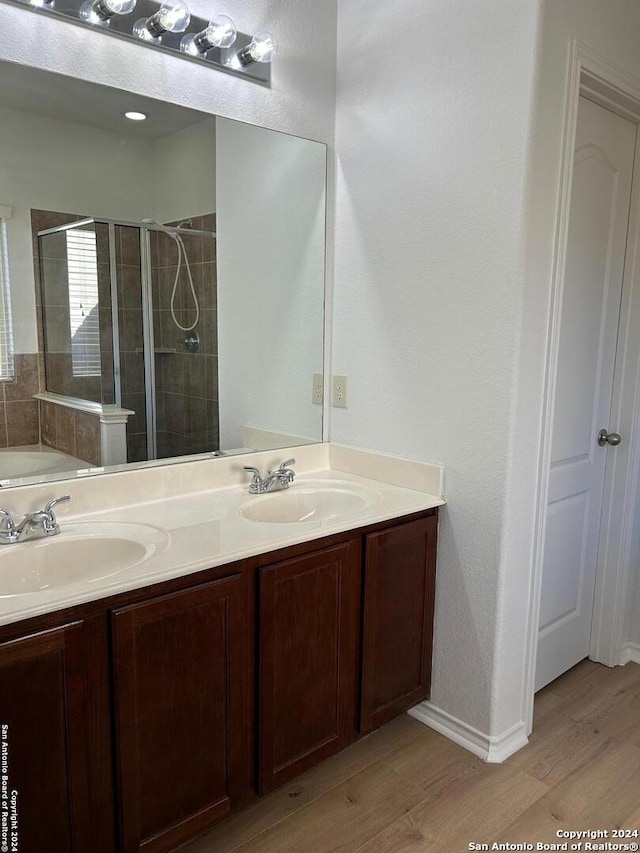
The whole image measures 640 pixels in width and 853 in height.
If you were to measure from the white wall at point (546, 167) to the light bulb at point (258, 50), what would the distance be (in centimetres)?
82

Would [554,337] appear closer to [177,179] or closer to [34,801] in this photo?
[177,179]

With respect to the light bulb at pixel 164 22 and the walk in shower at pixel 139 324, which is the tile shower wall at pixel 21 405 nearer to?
the walk in shower at pixel 139 324

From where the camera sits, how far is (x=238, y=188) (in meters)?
2.14

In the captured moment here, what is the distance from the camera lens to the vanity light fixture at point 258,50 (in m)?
1.95

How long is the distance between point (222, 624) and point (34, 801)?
1.64 feet

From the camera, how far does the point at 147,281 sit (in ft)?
6.27

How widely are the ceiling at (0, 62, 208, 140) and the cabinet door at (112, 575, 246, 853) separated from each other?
4.28 ft

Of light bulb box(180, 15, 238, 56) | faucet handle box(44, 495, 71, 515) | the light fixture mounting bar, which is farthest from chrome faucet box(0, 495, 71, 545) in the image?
light bulb box(180, 15, 238, 56)

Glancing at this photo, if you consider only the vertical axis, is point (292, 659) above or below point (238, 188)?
below

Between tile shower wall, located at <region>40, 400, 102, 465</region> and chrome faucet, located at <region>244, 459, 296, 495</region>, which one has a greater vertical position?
tile shower wall, located at <region>40, 400, 102, 465</region>

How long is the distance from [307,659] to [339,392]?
1020 mm

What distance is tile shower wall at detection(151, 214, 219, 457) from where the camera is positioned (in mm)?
1958

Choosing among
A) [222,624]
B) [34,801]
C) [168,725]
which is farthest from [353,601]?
[34,801]

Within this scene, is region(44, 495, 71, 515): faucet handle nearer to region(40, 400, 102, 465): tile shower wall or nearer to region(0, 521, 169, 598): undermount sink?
region(0, 521, 169, 598): undermount sink
